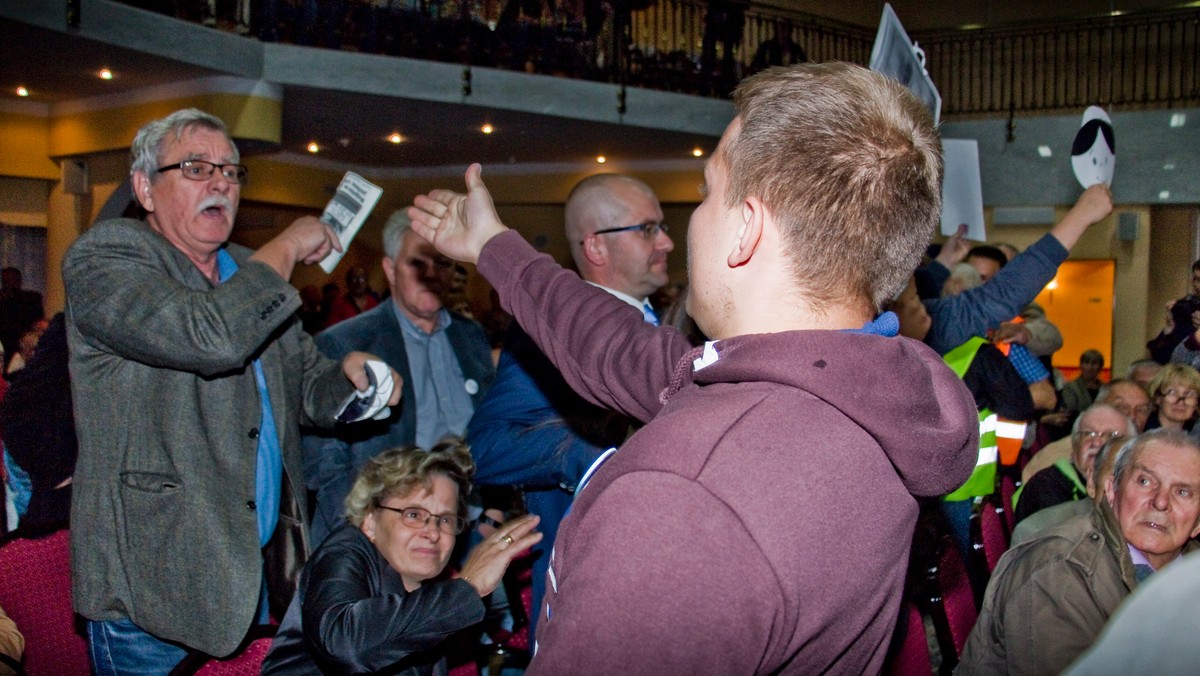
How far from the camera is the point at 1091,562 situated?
2000mm

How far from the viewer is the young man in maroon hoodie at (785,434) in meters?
0.64

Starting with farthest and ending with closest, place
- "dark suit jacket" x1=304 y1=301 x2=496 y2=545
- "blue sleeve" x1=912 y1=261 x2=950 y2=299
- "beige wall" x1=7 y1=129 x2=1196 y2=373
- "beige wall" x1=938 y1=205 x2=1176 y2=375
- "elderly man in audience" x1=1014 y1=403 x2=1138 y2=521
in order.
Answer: "beige wall" x1=938 y1=205 x2=1176 y2=375 → "beige wall" x1=7 y1=129 x2=1196 y2=373 → "blue sleeve" x1=912 y1=261 x2=950 y2=299 → "elderly man in audience" x1=1014 y1=403 x2=1138 y2=521 → "dark suit jacket" x1=304 y1=301 x2=496 y2=545

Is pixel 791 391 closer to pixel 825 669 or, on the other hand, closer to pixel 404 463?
pixel 825 669

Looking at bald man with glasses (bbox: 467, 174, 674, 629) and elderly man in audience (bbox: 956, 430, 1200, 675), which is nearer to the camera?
bald man with glasses (bbox: 467, 174, 674, 629)

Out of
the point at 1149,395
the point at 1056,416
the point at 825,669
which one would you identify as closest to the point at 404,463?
the point at 825,669

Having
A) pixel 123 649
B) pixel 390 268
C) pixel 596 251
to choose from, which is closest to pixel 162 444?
pixel 123 649

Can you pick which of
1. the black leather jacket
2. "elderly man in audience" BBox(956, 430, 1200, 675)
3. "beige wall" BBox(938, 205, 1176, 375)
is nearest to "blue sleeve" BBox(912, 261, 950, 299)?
"elderly man in audience" BBox(956, 430, 1200, 675)

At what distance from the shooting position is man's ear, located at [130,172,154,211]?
1879mm

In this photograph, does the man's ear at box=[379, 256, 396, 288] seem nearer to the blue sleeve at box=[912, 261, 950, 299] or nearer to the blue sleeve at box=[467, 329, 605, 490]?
the blue sleeve at box=[467, 329, 605, 490]

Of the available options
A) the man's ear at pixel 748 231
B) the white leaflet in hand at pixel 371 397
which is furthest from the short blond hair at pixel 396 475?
the man's ear at pixel 748 231

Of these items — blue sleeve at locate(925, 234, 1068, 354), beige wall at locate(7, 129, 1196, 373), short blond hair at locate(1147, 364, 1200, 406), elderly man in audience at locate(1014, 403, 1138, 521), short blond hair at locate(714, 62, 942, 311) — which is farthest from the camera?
beige wall at locate(7, 129, 1196, 373)

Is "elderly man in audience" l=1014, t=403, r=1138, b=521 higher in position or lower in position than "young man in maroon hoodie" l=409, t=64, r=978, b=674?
lower

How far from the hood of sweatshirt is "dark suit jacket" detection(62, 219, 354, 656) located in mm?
1127

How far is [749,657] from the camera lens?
2.14 feet
